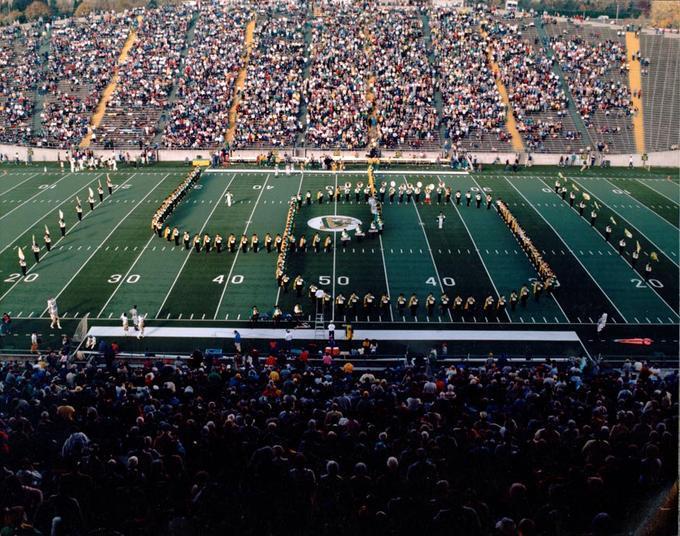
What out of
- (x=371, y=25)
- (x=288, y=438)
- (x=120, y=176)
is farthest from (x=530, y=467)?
(x=371, y=25)

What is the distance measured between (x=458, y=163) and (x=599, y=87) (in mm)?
15017

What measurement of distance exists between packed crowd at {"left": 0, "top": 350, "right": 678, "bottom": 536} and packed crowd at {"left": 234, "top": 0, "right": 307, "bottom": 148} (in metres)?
31.5

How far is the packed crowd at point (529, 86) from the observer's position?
1715 inches

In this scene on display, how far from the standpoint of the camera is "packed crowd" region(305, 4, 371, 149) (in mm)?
42750

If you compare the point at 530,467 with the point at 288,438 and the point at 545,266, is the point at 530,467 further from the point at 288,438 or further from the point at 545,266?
the point at 545,266

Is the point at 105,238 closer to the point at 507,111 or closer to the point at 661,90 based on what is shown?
the point at 507,111

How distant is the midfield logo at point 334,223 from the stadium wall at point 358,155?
12.3m

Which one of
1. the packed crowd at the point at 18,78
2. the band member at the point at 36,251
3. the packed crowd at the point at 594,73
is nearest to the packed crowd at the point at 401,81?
the packed crowd at the point at 594,73

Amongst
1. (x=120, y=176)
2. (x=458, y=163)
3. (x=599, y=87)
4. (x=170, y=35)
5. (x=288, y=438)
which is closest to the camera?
(x=288, y=438)

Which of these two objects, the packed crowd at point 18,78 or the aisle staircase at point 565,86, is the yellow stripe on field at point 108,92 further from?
the aisle staircase at point 565,86

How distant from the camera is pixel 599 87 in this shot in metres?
47.0

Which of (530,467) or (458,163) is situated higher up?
(458,163)

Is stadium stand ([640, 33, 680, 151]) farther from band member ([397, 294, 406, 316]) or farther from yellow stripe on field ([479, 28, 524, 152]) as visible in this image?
band member ([397, 294, 406, 316])

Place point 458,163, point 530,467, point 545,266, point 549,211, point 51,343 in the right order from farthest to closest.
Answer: point 458,163 → point 549,211 → point 545,266 → point 51,343 → point 530,467
